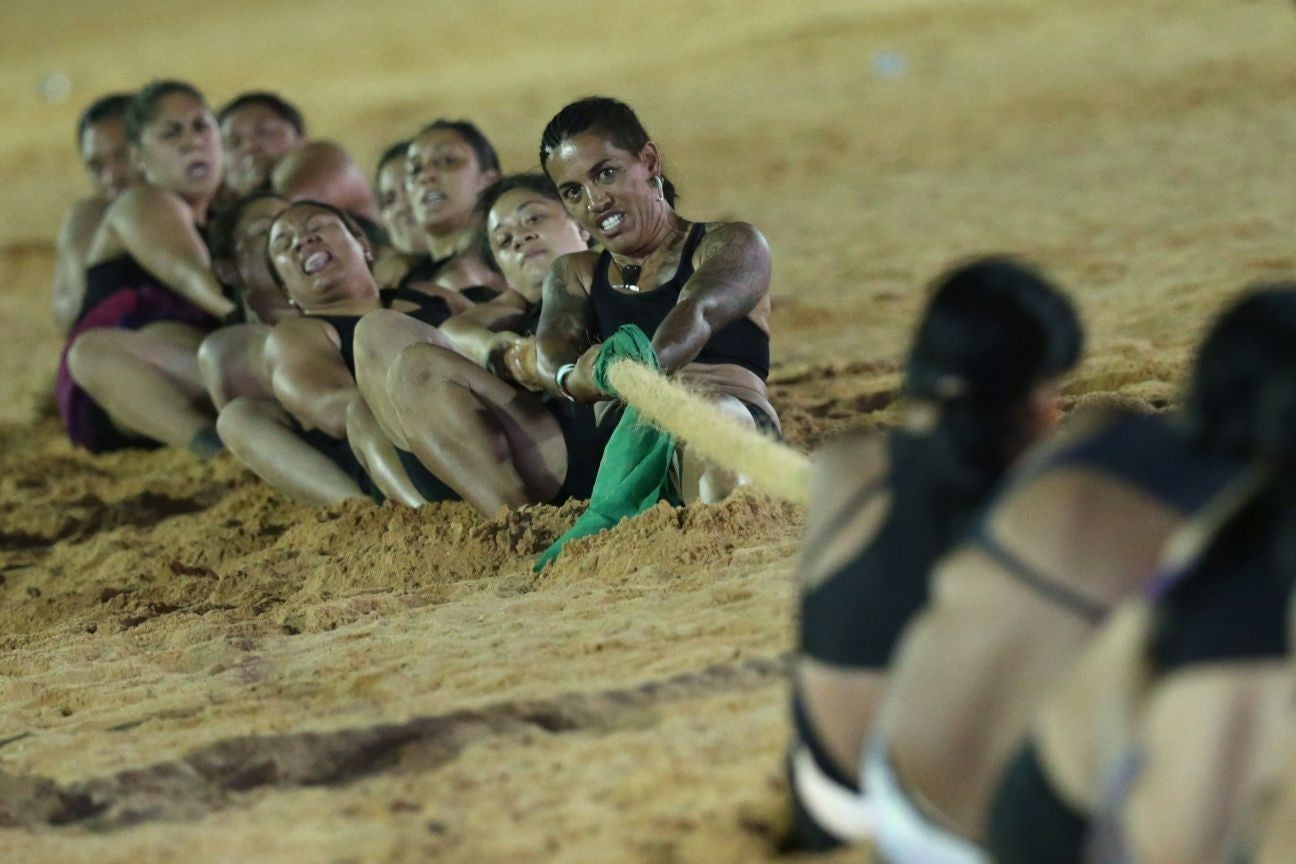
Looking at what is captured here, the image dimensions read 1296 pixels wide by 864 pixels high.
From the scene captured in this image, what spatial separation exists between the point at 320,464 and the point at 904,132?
22.2ft

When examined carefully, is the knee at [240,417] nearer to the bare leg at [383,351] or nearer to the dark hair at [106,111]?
the bare leg at [383,351]

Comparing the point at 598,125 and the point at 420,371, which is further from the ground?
the point at 598,125

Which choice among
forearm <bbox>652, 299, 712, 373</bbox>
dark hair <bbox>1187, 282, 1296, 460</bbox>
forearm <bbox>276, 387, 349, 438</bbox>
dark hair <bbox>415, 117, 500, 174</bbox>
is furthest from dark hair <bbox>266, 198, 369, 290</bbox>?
dark hair <bbox>1187, 282, 1296, 460</bbox>

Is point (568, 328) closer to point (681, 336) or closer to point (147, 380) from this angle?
point (681, 336)

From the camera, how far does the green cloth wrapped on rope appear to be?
4191 mm

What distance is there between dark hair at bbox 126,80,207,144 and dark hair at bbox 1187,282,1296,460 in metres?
6.36

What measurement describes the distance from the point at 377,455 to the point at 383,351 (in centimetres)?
36

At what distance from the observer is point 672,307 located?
4.44 m

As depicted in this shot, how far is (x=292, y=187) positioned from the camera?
288 inches

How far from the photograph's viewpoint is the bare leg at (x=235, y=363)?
6.09m

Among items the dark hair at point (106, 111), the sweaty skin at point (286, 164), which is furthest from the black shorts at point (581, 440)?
the dark hair at point (106, 111)

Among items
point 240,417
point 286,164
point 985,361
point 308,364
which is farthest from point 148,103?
point 985,361

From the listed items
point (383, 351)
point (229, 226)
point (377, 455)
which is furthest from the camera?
point (229, 226)

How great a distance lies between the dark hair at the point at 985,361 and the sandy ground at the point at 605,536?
0.69 m
